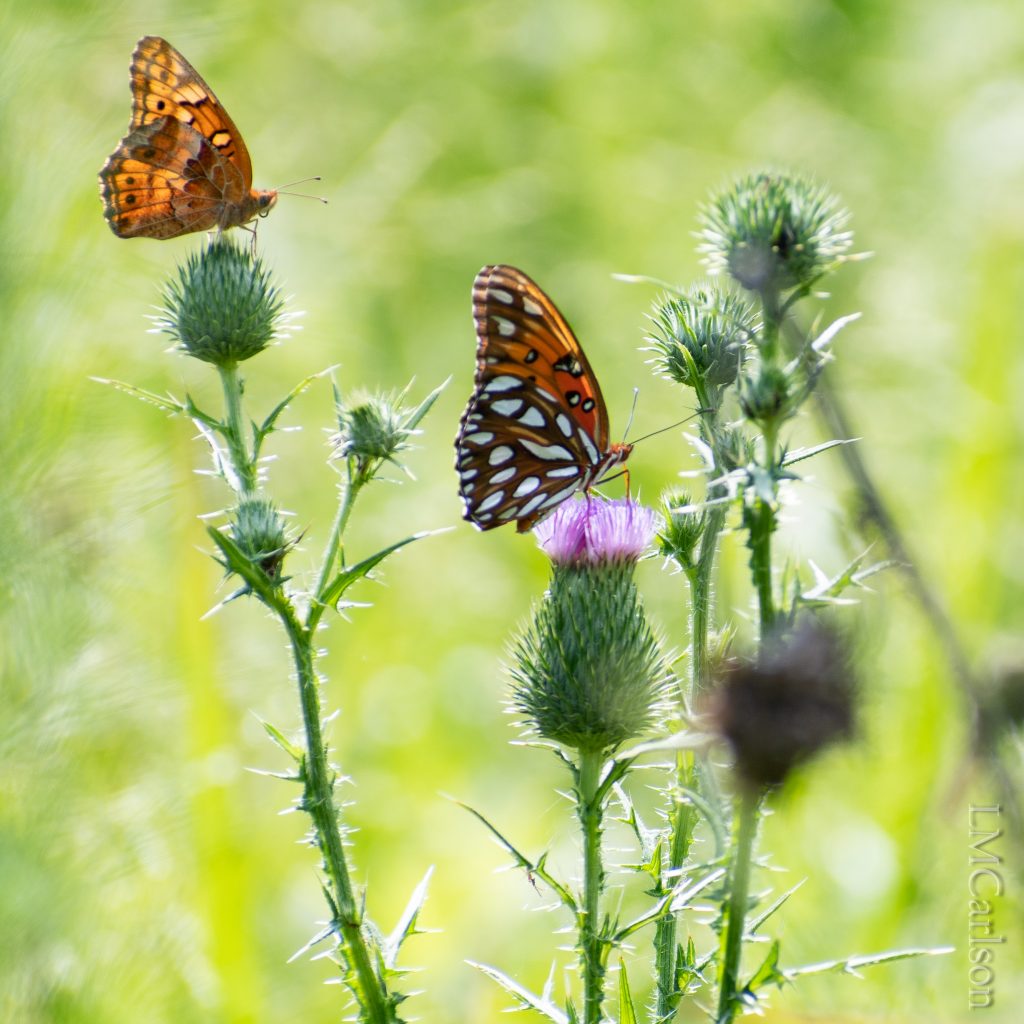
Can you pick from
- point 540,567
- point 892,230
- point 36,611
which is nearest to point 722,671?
point 36,611

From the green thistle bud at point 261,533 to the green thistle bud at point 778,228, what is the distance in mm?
803

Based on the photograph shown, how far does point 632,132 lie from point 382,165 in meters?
2.37

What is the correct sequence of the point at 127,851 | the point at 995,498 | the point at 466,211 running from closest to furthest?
the point at 127,851 < the point at 995,498 < the point at 466,211

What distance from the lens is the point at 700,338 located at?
77.7 inches

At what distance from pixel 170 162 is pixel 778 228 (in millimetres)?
1719

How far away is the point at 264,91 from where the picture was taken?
7.41 m

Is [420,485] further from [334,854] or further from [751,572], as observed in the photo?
[751,572]

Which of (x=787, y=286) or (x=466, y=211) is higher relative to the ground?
(x=466, y=211)

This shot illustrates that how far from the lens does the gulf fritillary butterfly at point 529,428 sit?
2459 millimetres

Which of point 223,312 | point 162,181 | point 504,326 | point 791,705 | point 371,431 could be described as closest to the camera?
point 791,705

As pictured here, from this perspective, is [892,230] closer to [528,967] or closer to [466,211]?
[466,211]

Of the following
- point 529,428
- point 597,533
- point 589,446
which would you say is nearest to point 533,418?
point 529,428

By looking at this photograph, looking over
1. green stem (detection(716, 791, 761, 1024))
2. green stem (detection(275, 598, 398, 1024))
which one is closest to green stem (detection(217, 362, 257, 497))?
green stem (detection(275, 598, 398, 1024))

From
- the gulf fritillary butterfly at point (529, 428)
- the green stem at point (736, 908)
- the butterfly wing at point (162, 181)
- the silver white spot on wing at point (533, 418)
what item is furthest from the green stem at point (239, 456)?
the green stem at point (736, 908)
